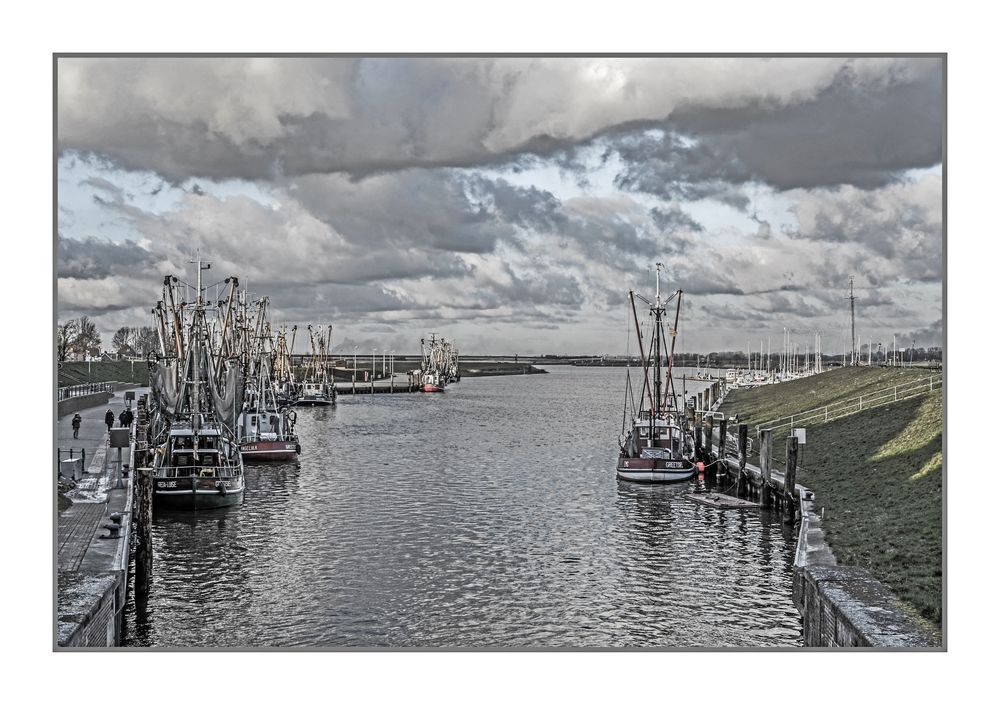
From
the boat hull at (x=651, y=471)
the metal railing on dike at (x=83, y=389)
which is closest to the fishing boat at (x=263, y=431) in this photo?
the metal railing on dike at (x=83, y=389)

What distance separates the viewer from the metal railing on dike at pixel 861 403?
55.2 ft

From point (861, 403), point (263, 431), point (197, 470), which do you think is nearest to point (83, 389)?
point (197, 470)

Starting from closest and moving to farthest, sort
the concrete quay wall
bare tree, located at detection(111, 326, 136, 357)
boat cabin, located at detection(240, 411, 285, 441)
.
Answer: the concrete quay wall
bare tree, located at detection(111, 326, 136, 357)
boat cabin, located at detection(240, 411, 285, 441)

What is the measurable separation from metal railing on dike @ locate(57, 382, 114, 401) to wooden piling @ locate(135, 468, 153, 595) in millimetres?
2059

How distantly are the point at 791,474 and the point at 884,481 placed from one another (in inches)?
186

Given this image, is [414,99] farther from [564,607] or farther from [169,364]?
[169,364]

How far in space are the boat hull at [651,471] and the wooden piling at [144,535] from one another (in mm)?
18140

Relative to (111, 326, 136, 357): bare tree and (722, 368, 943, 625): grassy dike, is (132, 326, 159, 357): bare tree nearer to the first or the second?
(111, 326, 136, 357): bare tree

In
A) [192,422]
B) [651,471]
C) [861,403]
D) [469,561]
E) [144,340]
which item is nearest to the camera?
[469,561]

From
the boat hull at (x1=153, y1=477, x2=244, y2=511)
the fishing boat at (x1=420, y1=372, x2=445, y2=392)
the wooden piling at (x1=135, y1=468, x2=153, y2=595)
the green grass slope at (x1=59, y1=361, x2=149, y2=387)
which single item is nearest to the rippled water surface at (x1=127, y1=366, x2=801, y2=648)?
the boat hull at (x1=153, y1=477, x2=244, y2=511)

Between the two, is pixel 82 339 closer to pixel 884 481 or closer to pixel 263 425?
pixel 884 481

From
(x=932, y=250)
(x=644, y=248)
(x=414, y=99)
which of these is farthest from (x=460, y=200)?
(x=932, y=250)

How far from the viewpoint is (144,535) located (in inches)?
752

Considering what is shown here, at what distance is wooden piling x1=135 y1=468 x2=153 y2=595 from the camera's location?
61.8 ft
